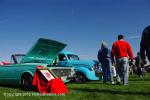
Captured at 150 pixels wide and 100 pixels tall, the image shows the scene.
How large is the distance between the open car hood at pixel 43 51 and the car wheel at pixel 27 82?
824 mm

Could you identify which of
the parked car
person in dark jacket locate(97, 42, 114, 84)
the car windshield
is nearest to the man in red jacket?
person in dark jacket locate(97, 42, 114, 84)

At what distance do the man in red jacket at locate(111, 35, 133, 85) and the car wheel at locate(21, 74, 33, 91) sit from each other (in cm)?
338

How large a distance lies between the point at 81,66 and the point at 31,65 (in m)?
5.63

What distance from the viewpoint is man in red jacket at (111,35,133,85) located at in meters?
13.5

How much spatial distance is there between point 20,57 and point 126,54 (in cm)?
420

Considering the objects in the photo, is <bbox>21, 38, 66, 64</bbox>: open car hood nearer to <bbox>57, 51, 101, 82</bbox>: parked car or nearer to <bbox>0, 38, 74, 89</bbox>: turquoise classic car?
<bbox>0, 38, 74, 89</bbox>: turquoise classic car

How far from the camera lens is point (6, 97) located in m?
9.56

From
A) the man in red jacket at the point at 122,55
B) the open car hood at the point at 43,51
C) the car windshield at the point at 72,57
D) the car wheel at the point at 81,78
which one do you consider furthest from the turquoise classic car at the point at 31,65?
the car windshield at the point at 72,57

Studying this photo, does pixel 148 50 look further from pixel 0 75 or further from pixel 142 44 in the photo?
pixel 0 75

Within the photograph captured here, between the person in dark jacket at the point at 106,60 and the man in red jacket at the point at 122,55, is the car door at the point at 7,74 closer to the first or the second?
the man in red jacket at the point at 122,55

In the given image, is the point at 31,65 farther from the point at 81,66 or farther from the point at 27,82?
the point at 81,66

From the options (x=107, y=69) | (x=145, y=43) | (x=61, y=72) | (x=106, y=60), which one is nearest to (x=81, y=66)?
(x=107, y=69)

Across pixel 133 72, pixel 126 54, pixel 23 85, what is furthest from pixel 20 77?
pixel 133 72

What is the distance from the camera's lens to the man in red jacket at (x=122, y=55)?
13461 mm
